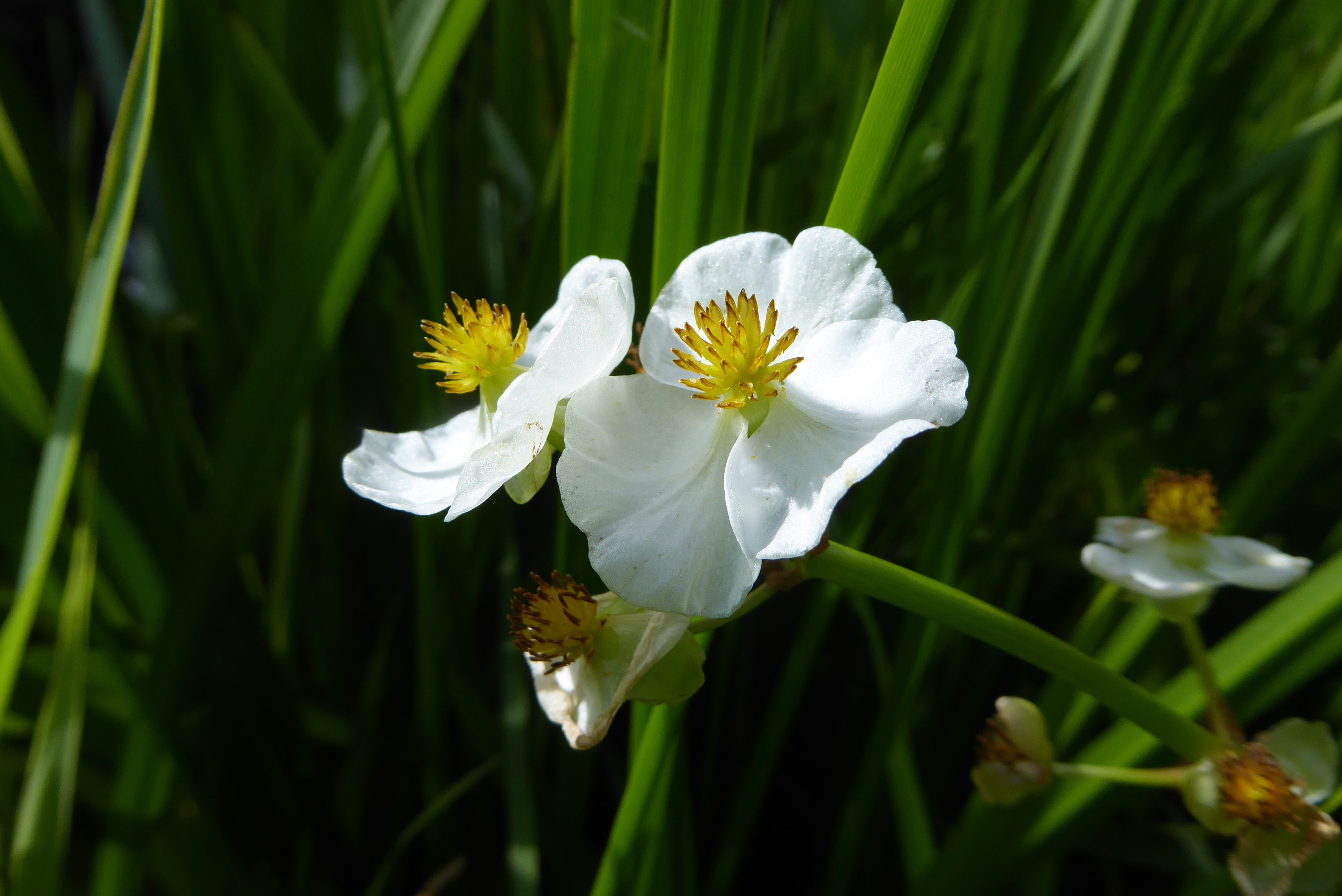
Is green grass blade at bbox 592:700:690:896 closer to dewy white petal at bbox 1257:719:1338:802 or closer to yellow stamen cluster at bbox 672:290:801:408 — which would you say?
yellow stamen cluster at bbox 672:290:801:408

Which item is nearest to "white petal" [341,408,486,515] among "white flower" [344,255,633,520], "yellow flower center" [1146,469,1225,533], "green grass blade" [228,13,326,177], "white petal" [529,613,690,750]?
"white flower" [344,255,633,520]

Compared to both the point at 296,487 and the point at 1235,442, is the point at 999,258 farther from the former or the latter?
the point at 296,487

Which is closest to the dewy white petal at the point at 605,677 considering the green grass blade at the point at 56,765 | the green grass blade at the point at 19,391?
the green grass blade at the point at 56,765

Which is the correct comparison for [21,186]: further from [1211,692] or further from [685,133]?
[1211,692]

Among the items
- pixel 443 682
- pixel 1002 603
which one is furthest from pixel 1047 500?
pixel 443 682

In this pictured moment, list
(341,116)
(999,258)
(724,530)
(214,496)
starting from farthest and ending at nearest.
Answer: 1. (341,116)
2. (214,496)
3. (999,258)
4. (724,530)

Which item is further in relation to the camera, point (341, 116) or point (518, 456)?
point (341, 116)

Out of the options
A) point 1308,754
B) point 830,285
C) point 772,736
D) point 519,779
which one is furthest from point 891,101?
point 519,779
